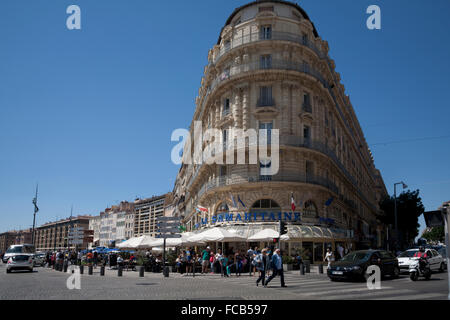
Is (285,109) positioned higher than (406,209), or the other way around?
(285,109)

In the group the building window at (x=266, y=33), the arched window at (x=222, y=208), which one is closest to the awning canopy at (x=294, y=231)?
the arched window at (x=222, y=208)

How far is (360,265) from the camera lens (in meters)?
15.8

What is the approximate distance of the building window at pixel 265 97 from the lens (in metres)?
31.4

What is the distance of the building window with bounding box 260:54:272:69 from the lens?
31.9m

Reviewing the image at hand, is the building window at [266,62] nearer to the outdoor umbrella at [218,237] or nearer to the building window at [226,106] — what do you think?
the building window at [226,106]

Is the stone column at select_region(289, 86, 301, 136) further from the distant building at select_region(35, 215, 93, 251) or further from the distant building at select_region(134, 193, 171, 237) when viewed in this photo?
the distant building at select_region(35, 215, 93, 251)

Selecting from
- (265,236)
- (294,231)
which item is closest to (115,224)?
(294,231)

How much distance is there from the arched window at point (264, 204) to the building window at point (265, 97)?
7.79 m

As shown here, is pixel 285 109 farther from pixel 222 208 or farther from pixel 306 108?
pixel 222 208

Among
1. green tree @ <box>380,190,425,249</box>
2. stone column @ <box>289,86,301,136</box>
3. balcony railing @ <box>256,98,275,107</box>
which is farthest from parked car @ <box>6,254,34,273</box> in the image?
green tree @ <box>380,190,425,249</box>

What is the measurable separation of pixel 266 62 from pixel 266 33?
270 cm

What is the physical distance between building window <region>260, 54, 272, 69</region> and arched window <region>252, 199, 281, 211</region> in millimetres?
10932
